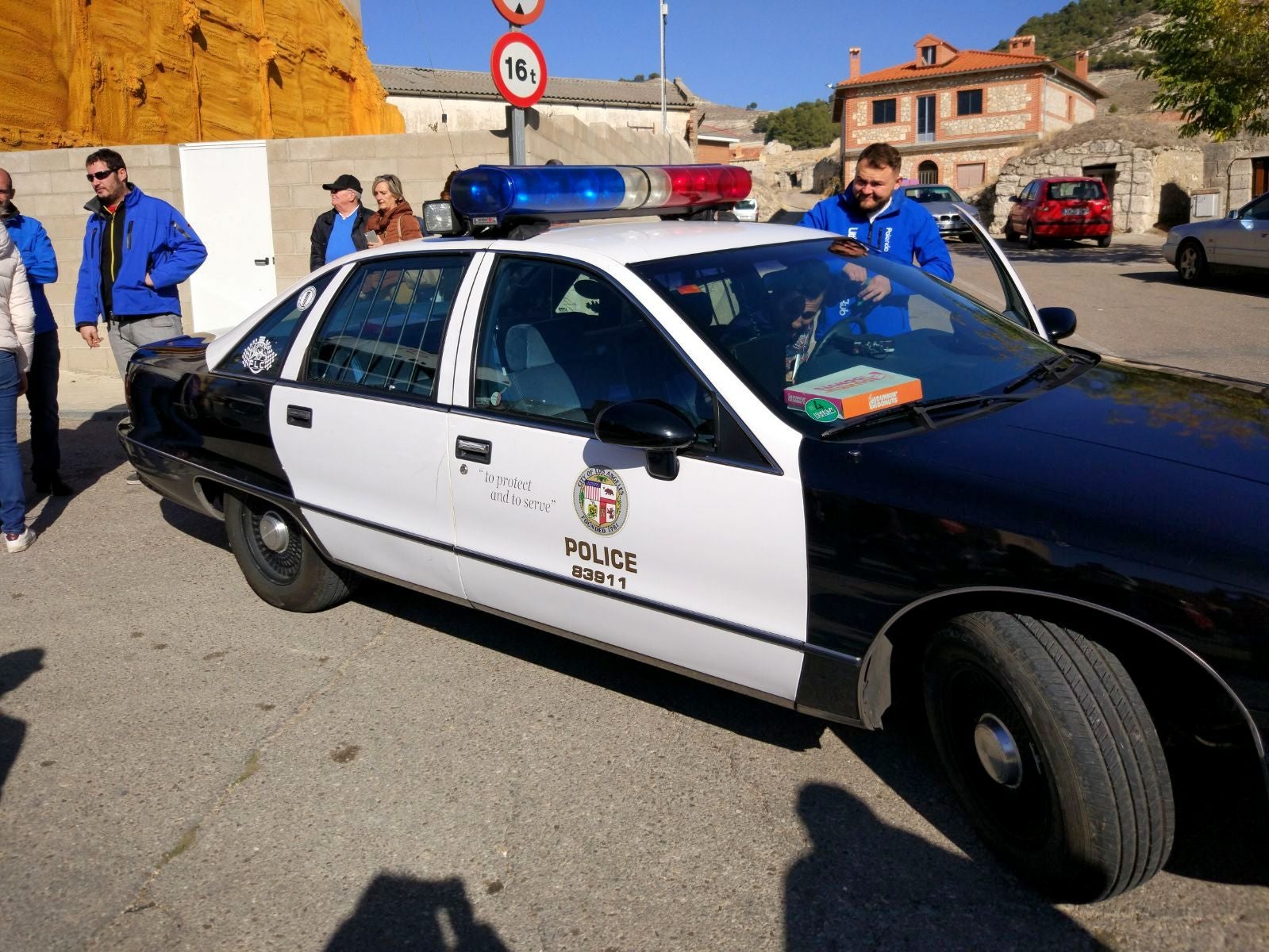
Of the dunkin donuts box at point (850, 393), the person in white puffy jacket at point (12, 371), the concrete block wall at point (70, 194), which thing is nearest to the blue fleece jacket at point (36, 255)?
the person in white puffy jacket at point (12, 371)

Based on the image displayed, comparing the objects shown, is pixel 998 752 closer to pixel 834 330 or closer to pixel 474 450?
pixel 834 330

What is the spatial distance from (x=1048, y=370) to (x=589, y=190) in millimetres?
1752

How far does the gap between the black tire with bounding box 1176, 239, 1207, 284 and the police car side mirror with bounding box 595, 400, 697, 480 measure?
49.8 ft

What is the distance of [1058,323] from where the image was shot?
4.38 meters

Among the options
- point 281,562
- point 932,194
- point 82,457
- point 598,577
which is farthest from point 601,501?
point 932,194

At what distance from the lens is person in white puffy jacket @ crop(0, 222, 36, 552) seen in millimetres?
5582

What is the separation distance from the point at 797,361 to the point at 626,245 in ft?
2.37

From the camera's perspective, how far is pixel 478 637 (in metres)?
4.48

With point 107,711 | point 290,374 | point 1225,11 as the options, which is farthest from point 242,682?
point 1225,11

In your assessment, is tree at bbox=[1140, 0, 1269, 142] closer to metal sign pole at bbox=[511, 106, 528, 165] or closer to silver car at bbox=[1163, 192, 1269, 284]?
silver car at bbox=[1163, 192, 1269, 284]

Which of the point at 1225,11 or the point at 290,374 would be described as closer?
the point at 290,374

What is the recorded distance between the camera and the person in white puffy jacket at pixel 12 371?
558 centimetres

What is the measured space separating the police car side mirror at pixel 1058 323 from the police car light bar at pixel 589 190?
1.36 m

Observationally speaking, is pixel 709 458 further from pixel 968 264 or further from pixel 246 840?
pixel 968 264
